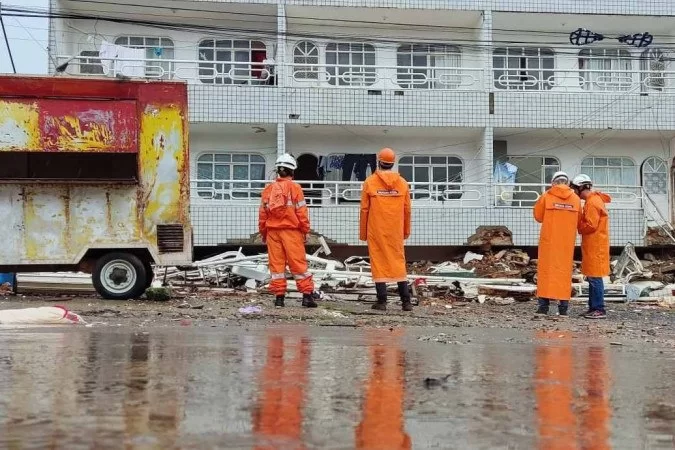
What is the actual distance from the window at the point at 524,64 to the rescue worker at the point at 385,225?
12737 mm

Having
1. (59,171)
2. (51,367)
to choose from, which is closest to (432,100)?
(59,171)

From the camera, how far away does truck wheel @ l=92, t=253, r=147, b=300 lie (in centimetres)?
907

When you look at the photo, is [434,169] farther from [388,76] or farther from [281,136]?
[281,136]

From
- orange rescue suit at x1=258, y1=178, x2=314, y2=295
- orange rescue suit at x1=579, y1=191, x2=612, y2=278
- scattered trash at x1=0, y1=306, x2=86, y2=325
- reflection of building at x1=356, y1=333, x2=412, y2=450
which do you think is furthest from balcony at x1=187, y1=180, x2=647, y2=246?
reflection of building at x1=356, y1=333, x2=412, y2=450

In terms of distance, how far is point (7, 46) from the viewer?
17.2m

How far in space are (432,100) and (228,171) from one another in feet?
18.3

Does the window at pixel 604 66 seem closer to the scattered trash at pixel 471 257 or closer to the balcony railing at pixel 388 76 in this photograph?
the balcony railing at pixel 388 76

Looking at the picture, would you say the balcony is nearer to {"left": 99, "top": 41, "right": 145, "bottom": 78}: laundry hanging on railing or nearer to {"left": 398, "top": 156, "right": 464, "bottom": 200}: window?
{"left": 398, "top": 156, "right": 464, "bottom": 200}: window

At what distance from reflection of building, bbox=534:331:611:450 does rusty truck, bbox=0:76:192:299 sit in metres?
5.28

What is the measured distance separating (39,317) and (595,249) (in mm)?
6374

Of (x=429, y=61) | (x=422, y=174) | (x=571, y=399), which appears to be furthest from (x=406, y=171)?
(x=571, y=399)

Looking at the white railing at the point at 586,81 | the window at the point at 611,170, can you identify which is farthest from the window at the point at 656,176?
the white railing at the point at 586,81

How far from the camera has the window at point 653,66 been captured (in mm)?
20781

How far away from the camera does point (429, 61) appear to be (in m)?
20.7
